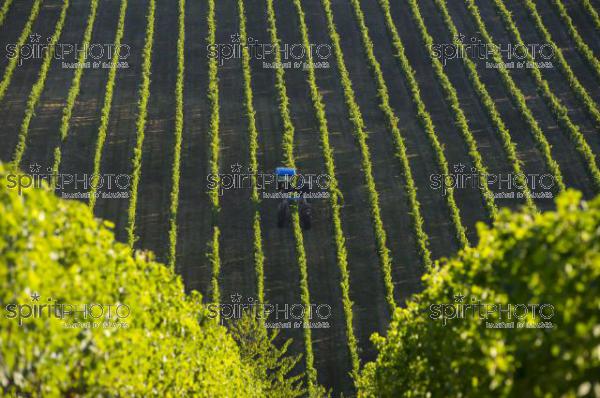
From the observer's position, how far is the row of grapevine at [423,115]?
37375mm

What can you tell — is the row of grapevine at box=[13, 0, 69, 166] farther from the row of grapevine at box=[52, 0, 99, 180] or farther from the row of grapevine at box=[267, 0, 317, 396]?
the row of grapevine at box=[267, 0, 317, 396]

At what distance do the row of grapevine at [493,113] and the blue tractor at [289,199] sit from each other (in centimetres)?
934

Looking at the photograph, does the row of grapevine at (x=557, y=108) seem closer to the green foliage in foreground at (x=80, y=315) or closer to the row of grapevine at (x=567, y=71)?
the row of grapevine at (x=567, y=71)

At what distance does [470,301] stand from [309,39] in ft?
120

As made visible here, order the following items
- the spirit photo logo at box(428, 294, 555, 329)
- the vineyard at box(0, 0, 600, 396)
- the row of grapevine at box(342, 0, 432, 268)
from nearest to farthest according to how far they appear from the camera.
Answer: the spirit photo logo at box(428, 294, 555, 329)
the vineyard at box(0, 0, 600, 396)
the row of grapevine at box(342, 0, 432, 268)

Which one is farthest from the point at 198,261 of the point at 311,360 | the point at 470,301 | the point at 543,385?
the point at 543,385

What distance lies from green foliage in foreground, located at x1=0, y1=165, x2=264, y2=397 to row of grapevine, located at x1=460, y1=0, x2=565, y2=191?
2483 cm

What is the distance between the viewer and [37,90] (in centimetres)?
4525

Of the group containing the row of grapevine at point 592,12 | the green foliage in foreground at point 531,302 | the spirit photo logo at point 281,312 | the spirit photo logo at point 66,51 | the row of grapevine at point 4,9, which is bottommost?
the green foliage in foreground at point 531,302

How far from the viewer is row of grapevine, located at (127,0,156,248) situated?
3744cm

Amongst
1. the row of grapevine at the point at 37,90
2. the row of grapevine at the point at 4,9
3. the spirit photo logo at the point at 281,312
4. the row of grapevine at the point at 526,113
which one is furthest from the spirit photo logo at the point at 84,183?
the row of grapevine at the point at 526,113

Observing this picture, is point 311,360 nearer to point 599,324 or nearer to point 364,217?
point 364,217

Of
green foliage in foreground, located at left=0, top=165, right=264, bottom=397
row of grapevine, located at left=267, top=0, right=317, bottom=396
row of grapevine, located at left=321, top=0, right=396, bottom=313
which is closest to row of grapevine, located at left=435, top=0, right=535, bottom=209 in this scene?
row of grapevine, located at left=321, top=0, right=396, bottom=313

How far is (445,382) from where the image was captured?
16438 mm
